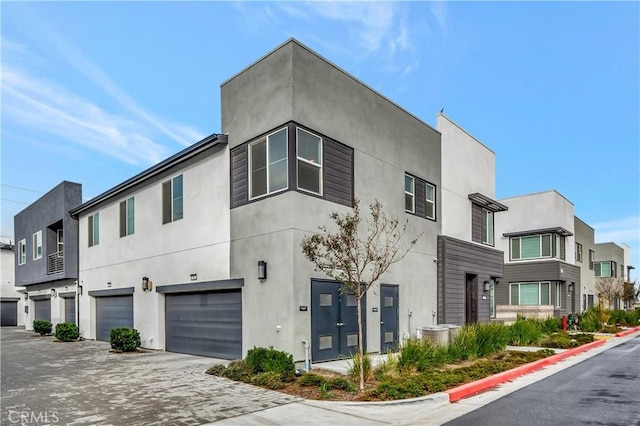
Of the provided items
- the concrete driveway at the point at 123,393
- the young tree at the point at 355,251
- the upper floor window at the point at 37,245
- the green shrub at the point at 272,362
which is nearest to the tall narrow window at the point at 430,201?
the young tree at the point at 355,251

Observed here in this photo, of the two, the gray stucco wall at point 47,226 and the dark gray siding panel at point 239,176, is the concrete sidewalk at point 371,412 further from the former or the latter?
the gray stucco wall at point 47,226

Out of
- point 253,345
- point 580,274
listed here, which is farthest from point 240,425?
point 580,274

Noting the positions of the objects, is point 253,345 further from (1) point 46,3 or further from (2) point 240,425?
(1) point 46,3

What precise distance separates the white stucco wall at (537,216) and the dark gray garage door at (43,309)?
1203 inches

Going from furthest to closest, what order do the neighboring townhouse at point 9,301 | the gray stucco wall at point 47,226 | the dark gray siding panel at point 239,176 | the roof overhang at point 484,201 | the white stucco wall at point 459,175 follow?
1. the neighboring townhouse at point 9,301
2. the gray stucco wall at point 47,226
3. the roof overhang at point 484,201
4. the white stucco wall at point 459,175
5. the dark gray siding panel at point 239,176

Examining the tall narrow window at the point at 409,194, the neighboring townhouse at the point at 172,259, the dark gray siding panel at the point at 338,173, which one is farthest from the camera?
the tall narrow window at the point at 409,194

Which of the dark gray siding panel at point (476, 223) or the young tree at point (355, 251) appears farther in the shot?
the dark gray siding panel at point (476, 223)

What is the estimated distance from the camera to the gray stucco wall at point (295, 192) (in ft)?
39.2

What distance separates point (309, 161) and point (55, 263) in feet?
67.9

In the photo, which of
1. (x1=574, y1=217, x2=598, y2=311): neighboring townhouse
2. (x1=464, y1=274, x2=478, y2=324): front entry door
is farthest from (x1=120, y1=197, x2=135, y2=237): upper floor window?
(x1=574, y1=217, x2=598, y2=311): neighboring townhouse

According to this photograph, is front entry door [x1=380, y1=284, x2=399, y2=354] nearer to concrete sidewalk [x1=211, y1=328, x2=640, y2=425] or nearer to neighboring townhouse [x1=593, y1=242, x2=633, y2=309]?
concrete sidewalk [x1=211, y1=328, x2=640, y2=425]

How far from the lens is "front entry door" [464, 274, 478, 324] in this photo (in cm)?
2052

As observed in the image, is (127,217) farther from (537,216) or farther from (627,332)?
(627,332)

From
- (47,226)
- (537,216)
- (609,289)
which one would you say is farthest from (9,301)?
(609,289)
